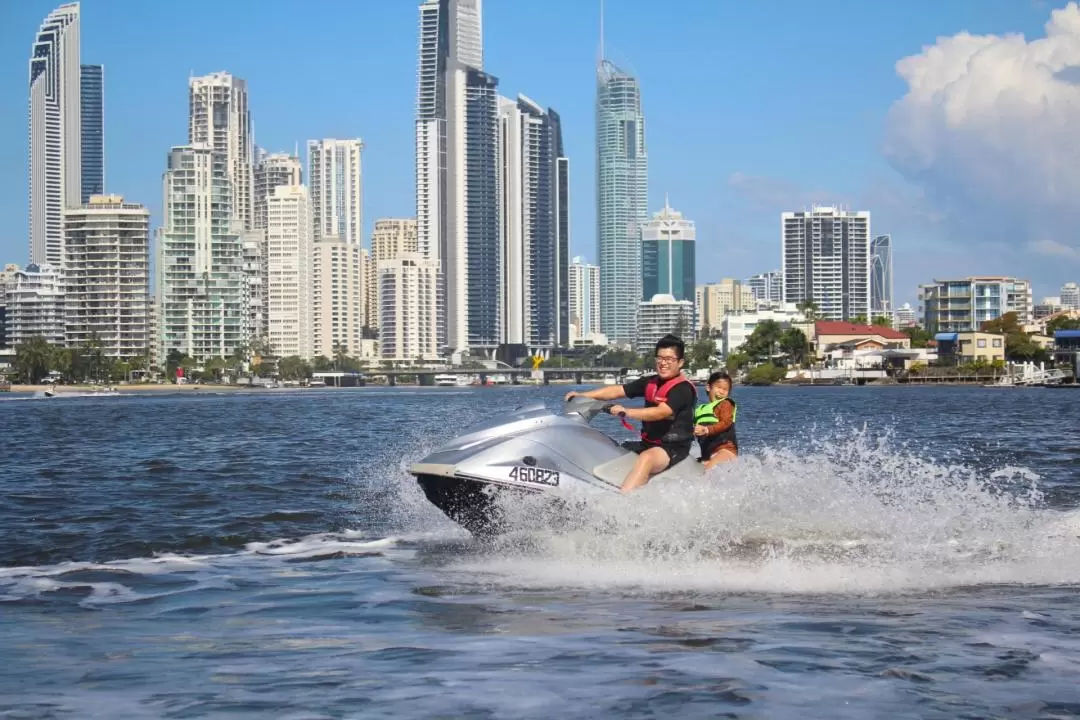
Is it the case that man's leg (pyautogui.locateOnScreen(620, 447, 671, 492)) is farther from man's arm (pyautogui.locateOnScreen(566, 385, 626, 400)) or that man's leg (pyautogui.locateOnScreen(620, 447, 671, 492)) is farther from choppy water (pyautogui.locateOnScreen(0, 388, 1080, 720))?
man's arm (pyautogui.locateOnScreen(566, 385, 626, 400))

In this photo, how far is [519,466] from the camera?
11508 millimetres

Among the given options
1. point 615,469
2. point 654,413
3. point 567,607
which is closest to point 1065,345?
point 615,469

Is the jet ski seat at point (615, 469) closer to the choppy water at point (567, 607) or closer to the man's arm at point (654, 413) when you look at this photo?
the choppy water at point (567, 607)

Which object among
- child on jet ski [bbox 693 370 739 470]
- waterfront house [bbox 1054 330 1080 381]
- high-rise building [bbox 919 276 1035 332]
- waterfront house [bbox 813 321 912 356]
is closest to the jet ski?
child on jet ski [bbox 693 370 739 470]

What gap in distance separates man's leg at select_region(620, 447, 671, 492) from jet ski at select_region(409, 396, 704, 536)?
9 centimetres

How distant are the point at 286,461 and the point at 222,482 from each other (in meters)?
5.39

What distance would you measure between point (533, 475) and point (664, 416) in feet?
3.96

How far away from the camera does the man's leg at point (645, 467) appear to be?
451 inches

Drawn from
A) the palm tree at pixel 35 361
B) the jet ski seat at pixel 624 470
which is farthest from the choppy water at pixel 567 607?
the palm tree at pixel 35 361

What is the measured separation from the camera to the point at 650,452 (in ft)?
37.6

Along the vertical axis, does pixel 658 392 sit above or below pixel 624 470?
above

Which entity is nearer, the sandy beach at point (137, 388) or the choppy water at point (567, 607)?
the choppy water at point (567, 607)

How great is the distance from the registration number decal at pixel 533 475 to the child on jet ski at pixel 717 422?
5.67 feet

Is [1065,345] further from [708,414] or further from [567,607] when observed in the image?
[567,607]
